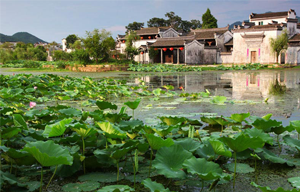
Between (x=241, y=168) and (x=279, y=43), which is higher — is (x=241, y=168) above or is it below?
below

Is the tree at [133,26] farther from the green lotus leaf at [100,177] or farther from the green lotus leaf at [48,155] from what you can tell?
the green lotus leaf at [48,155]

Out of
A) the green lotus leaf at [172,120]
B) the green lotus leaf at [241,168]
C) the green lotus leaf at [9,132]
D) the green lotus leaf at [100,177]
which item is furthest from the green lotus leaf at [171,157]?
the green lotus leaf at [9,132]

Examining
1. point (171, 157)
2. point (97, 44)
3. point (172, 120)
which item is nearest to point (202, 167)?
point (171, 157)

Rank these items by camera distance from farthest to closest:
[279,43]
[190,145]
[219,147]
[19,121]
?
[279,43] < [19,121] < [190,145] < [219,147]

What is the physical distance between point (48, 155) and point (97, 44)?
22854 millimetres

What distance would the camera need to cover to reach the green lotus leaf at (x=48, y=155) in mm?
1238

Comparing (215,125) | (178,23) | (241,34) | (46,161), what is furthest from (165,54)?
(46,161)

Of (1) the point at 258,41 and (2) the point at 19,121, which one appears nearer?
(2) the point at 19,121

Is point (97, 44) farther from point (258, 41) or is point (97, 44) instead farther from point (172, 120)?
point (172, 120)

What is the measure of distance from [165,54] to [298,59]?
12.3m

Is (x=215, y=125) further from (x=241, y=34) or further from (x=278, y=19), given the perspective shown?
(x=278, y=19)

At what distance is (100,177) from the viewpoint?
5.50ft

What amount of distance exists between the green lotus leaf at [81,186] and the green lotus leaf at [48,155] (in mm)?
254

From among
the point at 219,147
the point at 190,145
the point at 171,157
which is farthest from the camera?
the point at 190,145
